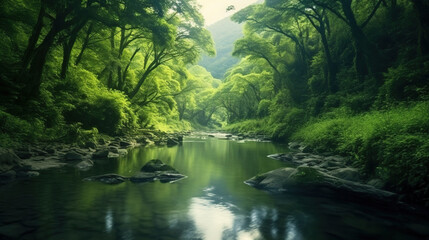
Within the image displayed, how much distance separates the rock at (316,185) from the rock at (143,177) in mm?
3025

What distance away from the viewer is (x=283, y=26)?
24578 mm

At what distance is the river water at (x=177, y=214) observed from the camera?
166 inches

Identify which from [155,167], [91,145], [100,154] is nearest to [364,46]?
[155,167]

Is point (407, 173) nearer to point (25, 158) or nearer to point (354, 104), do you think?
point (354, 104)

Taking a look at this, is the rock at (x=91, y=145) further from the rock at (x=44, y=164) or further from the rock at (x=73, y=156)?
the rock at (x=44, y=164)

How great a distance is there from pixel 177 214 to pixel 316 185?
3.69 meters

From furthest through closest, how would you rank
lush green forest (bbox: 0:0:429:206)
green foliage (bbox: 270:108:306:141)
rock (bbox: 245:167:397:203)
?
1. green foliage (bbox: 270:108:306:141)
2. lush green forest (bbox: 0:0:429:206)
3. rock (bbox: 245:167:397:203)

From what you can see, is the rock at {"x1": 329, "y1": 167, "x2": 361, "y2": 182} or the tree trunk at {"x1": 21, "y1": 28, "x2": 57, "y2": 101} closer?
the rock at {"x1": 329, "y1": 167, "x2": 361, "y2": 182}

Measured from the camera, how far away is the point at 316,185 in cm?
660

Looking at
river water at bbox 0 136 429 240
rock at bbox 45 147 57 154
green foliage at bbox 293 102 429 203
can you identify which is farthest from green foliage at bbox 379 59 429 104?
rock at bbox 45 147 57 154

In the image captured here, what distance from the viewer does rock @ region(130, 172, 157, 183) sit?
25.0ft

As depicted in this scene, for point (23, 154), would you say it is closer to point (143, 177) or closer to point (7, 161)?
point (7, 161)

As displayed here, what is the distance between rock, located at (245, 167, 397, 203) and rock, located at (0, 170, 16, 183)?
255 inches

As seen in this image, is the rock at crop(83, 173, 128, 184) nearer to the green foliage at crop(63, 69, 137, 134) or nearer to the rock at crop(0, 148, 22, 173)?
the rock at crop(0, 148, 22, 173)
